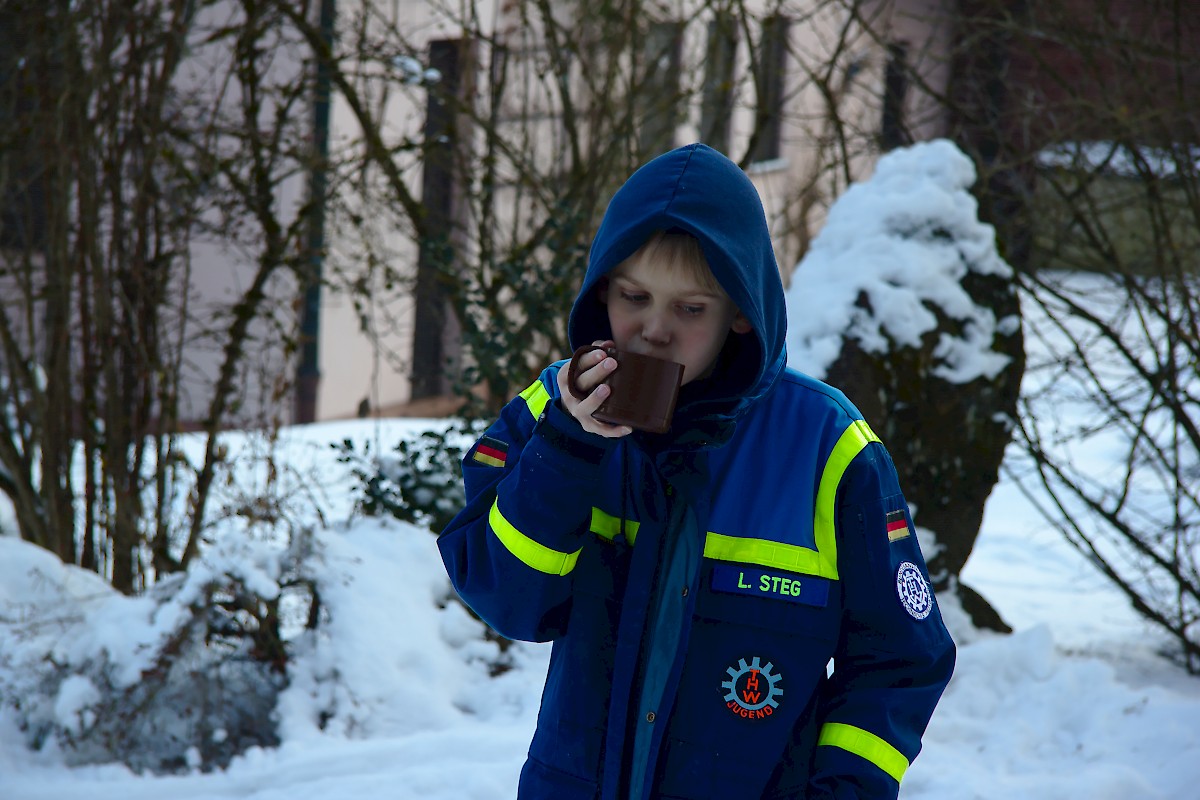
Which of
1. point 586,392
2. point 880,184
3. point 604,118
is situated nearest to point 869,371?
point 880,184

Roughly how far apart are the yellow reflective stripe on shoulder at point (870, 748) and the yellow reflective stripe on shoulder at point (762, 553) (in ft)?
0.73

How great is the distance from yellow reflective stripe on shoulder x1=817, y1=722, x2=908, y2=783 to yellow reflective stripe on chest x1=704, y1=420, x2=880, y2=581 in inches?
8.3

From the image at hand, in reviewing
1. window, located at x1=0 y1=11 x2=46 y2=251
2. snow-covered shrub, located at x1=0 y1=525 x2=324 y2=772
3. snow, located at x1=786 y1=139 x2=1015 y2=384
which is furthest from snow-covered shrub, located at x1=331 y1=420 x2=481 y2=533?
window, located at x1=0 y1=11 x2=46 y2=251

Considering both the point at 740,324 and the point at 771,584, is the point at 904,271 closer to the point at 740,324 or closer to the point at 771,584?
the point at 740,324

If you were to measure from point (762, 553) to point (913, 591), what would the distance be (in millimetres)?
220

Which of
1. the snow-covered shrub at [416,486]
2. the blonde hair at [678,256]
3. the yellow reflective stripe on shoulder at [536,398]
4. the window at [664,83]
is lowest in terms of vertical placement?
the snow-covered shrub at [416,486]

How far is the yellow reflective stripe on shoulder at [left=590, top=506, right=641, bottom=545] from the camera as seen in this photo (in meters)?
1.66

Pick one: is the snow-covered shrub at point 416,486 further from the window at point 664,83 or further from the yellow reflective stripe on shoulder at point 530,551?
the yellow reflective stripe on shoulder at point 530,551

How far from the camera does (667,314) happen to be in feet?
5.28

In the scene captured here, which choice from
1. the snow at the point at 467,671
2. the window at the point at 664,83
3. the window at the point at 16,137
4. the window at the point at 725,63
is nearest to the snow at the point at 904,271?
the snow at the point at 467,671

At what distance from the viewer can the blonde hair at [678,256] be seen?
160 centimetres

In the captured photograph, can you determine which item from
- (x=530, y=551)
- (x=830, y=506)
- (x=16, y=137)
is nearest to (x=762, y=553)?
(x=830, y=506)

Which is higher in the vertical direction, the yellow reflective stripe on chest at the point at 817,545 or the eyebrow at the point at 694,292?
the eyebrow at the point at 694,292

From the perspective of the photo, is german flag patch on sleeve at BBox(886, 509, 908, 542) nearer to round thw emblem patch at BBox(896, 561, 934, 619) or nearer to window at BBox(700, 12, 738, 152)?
round thw emblem patch at BBox(896, 561, 934, 619)
